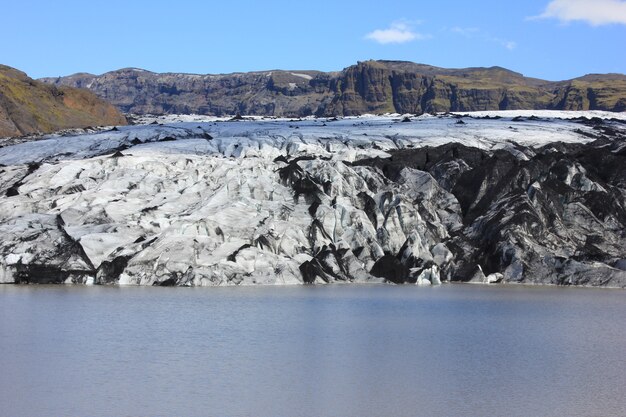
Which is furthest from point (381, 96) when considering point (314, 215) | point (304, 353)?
point (304, 353)

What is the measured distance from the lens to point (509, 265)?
37.8 metres

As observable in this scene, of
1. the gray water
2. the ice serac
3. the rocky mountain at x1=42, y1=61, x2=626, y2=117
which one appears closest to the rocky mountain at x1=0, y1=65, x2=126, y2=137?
the ice serac

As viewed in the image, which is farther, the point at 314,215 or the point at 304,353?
the point at 314,215

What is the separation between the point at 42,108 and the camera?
84625 mm

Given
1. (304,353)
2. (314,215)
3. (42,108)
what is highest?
(42,108)

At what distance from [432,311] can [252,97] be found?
6385 inches

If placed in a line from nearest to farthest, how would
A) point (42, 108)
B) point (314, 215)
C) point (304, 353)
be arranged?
point (304, 353), point (314, 215), point (42, 108)

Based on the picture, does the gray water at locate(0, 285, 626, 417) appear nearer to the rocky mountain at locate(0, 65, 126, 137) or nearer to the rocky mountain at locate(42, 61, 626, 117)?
the rocky mountain at locate(0, 65, 126, 137)

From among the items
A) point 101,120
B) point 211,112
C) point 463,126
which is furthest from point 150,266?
point 211,112

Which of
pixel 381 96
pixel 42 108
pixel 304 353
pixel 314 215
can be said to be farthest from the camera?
pixel 381 96

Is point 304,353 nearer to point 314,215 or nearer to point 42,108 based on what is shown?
point 314,215

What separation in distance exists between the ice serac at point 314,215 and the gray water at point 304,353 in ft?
7.71

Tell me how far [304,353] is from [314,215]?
738 inches

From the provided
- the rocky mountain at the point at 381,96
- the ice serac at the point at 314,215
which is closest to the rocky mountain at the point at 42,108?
the ice serac at the point at 314,215
